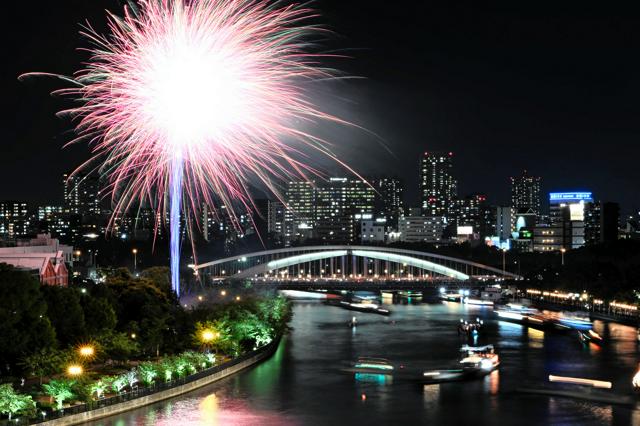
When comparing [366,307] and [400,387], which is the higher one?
[366,307]

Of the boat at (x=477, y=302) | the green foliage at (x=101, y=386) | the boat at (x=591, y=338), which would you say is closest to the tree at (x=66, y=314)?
the green foliage at (x=101, y=386)

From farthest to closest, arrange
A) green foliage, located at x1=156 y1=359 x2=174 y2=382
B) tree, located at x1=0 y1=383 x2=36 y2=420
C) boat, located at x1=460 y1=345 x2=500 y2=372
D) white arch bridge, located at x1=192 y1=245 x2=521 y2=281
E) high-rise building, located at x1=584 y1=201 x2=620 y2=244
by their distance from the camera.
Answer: high-rise building, located at x1=584 y1=201 x2=620 y2=244 → white arch bridge, located at x1=192 y1=245 x2=521 y2=281 → boat, located at x1=460 y1=345 x2=500 y2=372 → green foliage, located at x1=156 y1=359 x2=174 y2=382 → tree, located at x1=0 y1=383 x2=36 y2=420

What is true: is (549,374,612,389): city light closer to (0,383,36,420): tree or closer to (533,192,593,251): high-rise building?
(0,383,36,420): tree

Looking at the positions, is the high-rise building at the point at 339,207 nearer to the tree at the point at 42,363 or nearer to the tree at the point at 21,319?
the tree at the point at 21,319

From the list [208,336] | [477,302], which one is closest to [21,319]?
[208,336]

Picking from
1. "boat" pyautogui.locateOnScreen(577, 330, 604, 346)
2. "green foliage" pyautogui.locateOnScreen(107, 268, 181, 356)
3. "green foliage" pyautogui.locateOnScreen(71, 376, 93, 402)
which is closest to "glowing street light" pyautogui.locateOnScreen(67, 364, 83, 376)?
"green foliage" pyautogui.locateOnScreen(71, 376, 93, 402)

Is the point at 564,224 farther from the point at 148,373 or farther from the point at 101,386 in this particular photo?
the point at 101,386
